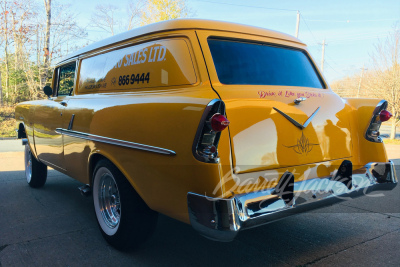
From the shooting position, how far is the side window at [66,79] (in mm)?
4387

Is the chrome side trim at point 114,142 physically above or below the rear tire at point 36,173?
above

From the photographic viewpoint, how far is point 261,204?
227 centimetres

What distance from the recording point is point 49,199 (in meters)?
4.79

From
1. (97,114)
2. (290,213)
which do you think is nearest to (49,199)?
(97,114)

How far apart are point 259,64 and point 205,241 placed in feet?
5.80

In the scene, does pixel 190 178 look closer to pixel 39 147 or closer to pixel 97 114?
pixel 97 114

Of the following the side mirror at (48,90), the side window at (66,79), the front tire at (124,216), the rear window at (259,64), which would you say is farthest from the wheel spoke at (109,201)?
the side mirror at (48,90)

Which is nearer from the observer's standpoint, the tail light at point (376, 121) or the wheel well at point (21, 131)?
the tail light at point (376, 121)

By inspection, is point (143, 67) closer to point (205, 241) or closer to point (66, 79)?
point (205, 241)

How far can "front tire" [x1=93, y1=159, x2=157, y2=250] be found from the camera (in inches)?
111

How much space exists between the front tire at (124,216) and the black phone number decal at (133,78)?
77 cm

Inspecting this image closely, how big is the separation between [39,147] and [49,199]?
758mm

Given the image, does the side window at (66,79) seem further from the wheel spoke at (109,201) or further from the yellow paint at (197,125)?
the wheel spoke at (109,201)

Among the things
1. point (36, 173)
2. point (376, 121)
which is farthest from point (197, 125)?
point (36, 173)
